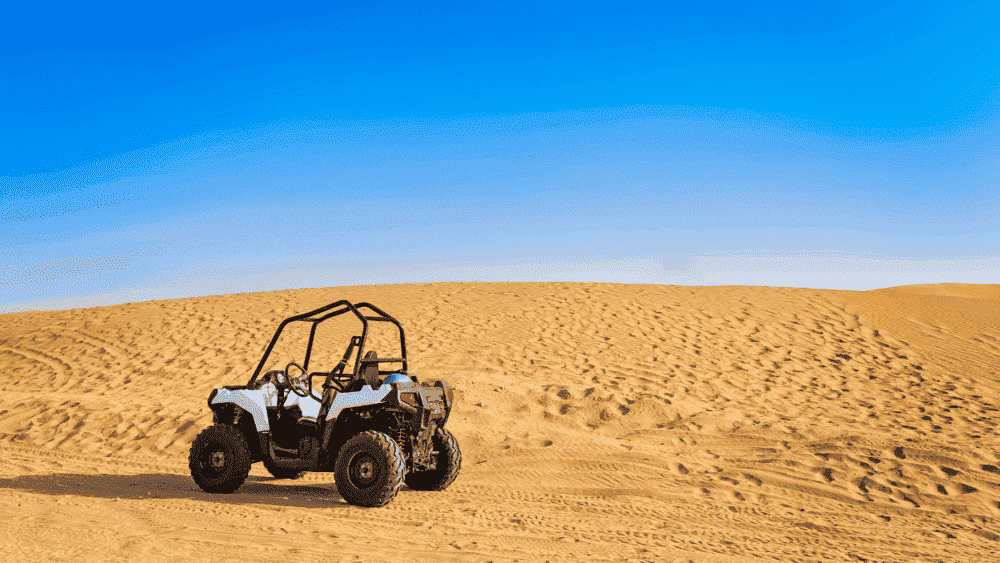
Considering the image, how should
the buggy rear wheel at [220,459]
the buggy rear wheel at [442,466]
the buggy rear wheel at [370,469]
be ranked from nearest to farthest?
the buggy rear wheel at [370,469], the buggy rear wheel at [220,459], the buggy rear wheel at [442,466]

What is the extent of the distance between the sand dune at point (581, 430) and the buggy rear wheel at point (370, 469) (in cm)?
17

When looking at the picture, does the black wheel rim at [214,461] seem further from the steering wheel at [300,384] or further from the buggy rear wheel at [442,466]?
the buggy rear wheel at [442,466]

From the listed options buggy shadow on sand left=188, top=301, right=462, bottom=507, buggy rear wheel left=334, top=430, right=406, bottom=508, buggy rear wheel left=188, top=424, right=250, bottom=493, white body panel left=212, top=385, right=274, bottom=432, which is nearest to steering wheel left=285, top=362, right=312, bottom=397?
buggy shadow on sand left=188, top=301, right=462, bottom=507

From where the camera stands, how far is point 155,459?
9305mm

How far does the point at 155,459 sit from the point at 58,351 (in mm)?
11897

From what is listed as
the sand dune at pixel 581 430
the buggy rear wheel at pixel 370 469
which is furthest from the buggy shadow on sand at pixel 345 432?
the sand dune at pixel 581 430

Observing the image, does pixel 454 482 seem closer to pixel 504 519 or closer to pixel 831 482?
pixel 504 519

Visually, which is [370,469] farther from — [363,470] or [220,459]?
[220,459]

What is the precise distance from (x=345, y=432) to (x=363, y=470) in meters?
0.56

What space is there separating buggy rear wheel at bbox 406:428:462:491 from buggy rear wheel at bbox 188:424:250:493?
1803mm

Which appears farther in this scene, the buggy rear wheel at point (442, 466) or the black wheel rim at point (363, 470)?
the buggy rear wheel at point (442, 466)

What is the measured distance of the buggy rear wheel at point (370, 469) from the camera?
19.5 ft

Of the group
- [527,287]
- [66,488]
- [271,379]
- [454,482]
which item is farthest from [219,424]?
[527,287]

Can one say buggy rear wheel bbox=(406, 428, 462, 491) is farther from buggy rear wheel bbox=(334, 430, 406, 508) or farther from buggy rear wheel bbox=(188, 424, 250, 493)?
buggy rear wheel bbox=(188, 424, 250, 493)
